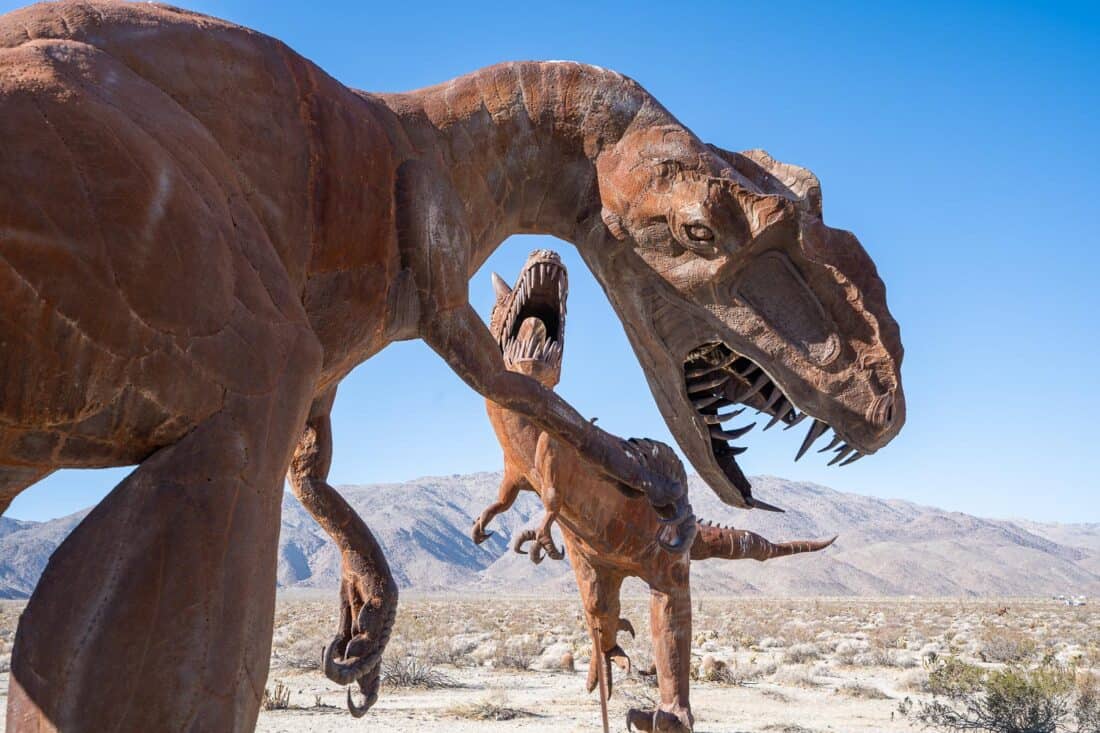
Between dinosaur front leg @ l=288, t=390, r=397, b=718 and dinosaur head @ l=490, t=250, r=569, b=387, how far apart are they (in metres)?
2.67

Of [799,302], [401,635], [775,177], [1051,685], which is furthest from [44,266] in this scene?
[401,635]

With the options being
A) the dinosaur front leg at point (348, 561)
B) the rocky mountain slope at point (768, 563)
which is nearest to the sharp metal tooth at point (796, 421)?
the dinosaur front leg at point (348, 561)

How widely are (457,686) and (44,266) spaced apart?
490 inches

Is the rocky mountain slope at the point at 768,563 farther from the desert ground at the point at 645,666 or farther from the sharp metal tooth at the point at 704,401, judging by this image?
the sharp metal tooth at the point at 704,401

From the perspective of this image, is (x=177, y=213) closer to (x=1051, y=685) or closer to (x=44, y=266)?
(x=44, y=266)

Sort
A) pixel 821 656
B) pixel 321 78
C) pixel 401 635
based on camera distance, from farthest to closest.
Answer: pixel 401 635
pixel 821 656
pixel 321 78

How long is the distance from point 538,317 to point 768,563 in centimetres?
7035

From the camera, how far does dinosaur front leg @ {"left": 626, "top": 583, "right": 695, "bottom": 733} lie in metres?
6.41

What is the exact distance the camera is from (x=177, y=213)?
5.01ft

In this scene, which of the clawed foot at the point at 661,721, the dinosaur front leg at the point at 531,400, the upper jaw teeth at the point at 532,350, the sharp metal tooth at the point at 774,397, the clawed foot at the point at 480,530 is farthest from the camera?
the clawed foot at the point at 480,530

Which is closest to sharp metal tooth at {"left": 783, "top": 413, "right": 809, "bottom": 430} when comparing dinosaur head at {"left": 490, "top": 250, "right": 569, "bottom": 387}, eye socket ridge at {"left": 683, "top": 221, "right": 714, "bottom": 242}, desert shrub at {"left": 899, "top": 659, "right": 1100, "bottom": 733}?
eye socket ridge at {"left": 683, "top": 221, "right": 714, "bottom": 242}

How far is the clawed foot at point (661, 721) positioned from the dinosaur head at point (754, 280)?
4169 millimetres

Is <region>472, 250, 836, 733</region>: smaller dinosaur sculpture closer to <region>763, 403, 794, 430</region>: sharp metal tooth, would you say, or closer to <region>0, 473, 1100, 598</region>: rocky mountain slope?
<region>763, 403, 794, 430</region>: sharp metal tooth

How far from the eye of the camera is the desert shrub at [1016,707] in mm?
9695
